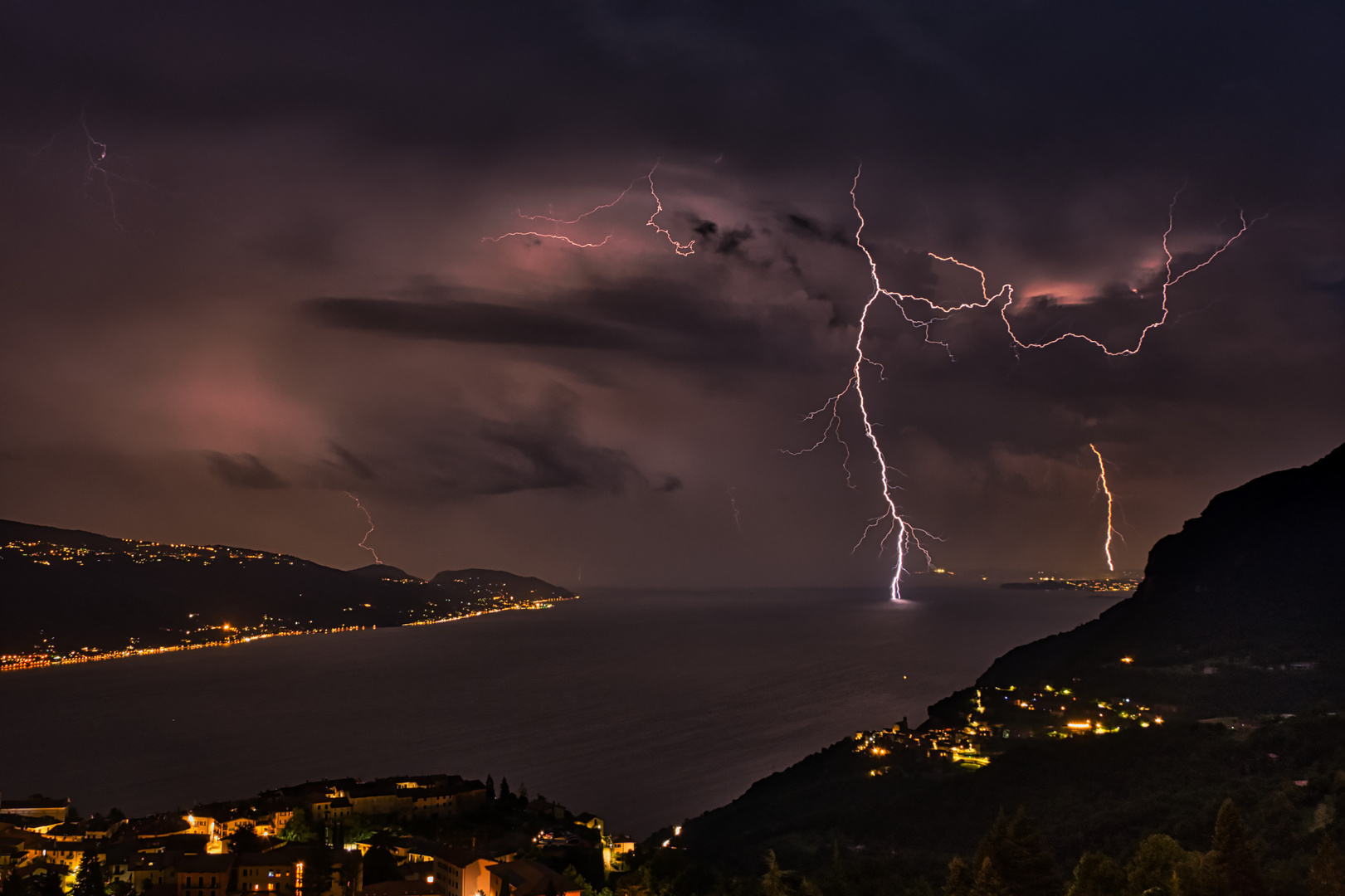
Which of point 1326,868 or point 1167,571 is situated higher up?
point 1167,571

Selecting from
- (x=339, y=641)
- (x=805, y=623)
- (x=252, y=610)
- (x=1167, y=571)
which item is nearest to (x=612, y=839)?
(x=1167, y=571)

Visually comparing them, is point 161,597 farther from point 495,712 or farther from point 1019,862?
point 1019,862

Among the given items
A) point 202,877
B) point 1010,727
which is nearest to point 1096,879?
point 202,877

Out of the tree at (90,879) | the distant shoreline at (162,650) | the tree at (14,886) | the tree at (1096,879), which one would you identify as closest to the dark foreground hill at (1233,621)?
the tree at (1096,879)

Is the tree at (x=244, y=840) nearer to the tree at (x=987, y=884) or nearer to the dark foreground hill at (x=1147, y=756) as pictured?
the dark foreground hill at (x=1147, y=756)

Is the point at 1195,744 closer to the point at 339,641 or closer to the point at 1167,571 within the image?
the point at 1167,571

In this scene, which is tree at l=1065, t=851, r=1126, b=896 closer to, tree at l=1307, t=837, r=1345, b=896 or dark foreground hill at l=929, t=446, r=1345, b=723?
tree at l=1307, t=837, r=1345, b=896
